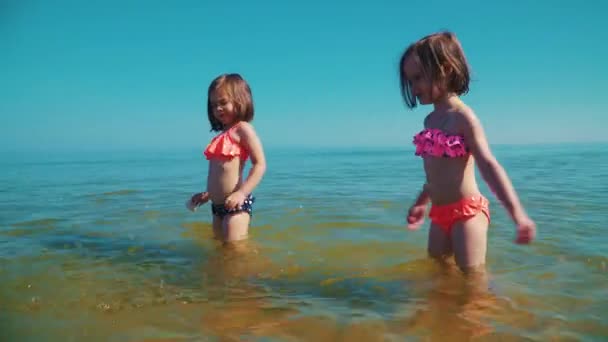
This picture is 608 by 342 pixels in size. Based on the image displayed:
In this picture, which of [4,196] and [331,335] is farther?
[4,196]

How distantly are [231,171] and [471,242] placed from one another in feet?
7.49

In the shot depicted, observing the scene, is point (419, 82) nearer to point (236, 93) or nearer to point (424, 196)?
point (424, 196)

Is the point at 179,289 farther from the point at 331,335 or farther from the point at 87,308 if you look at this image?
the point at 331,335

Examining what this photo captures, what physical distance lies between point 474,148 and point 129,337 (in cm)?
230

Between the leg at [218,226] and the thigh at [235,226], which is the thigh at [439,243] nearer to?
the thigh at [235,226]

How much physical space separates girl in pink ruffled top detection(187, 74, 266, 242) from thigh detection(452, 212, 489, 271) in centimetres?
191

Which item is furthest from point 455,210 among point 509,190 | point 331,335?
point 331,335

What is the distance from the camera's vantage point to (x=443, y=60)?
277cm

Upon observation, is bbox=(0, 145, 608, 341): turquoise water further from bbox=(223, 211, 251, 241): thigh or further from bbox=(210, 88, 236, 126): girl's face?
bbox=(210, 88, 236, 126): girl's face

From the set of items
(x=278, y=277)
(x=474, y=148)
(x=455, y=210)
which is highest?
(x=474, y=148)

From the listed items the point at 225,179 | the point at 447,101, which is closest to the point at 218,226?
the point at 225,179

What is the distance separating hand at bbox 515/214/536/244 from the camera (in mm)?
2369

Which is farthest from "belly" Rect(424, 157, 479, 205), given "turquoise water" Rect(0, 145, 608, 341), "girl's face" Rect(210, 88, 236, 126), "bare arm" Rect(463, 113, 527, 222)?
"girl's face" Rect(210, 88, 236, 126)

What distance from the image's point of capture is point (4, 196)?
8031mm
